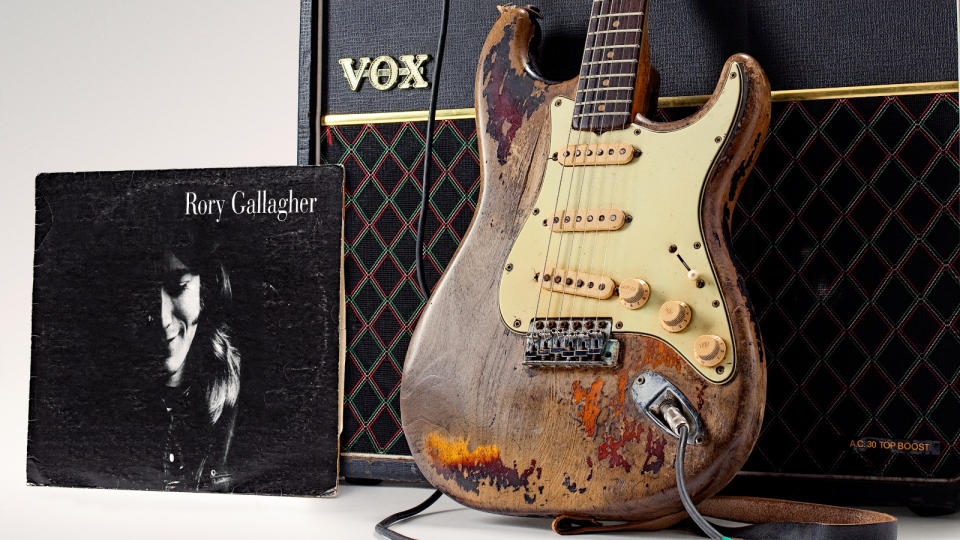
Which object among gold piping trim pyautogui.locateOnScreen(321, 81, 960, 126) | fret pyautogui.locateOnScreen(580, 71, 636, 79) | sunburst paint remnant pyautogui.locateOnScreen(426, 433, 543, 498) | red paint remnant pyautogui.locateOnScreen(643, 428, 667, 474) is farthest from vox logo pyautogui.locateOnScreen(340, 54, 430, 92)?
red paint remnant pyautogui.locateOnScreen(643, 428, 667, 474)

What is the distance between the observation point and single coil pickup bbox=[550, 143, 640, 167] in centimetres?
115

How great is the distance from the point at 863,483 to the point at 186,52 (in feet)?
4.34

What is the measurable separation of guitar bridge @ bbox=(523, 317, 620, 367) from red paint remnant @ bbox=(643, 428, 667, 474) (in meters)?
0.09

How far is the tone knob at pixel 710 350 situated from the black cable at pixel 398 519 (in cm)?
36

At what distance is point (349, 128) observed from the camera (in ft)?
4.89

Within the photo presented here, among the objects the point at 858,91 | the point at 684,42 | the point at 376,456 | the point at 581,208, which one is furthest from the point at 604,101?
the point at 376,456

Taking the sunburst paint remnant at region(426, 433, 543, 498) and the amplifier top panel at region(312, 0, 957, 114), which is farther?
the amplifier top panel at region(312, 0, 957, 114)

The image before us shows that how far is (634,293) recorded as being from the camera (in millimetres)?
1081

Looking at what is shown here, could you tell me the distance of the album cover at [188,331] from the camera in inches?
51.2

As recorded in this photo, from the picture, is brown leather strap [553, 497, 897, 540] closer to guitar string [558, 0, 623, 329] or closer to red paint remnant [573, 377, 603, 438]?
red paint remnant [573, 377, 603, 438]

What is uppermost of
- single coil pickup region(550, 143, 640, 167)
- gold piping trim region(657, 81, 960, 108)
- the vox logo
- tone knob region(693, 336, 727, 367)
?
the vox logo

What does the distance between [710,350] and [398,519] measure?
16.0 inches

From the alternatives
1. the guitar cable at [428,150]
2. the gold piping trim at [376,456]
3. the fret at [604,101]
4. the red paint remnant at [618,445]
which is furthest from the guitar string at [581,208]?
the gold piping trim at [376,456]

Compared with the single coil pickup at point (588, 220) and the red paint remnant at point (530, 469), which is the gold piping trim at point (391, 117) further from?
the red paint remnant at point (530, 469)
